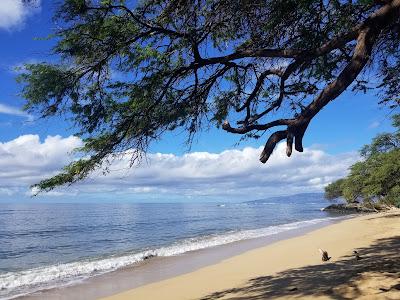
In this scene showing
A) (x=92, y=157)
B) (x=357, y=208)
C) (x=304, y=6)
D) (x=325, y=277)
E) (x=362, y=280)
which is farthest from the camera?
(x=357, y=208)

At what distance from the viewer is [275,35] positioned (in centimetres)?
759

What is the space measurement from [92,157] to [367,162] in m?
43.7

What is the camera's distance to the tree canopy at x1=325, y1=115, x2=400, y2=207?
38281 mm

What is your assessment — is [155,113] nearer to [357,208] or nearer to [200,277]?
[200,277]

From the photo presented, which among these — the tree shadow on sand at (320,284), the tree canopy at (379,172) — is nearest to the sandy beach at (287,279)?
the tree shadow on sand at (320,284)

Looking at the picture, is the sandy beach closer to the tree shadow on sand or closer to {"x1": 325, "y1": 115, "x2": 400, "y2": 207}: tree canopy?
the tree shadow on sand

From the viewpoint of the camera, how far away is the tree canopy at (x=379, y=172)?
3828cm

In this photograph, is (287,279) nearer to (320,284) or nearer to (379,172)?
(320,284)

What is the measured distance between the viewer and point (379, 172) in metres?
38.8

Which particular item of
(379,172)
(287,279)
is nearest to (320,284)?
(287,279)

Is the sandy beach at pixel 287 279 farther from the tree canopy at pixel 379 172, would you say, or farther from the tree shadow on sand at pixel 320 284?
the tree canopy at pixel 379 172

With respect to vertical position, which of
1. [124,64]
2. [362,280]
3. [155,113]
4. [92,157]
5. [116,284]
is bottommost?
[116,284]

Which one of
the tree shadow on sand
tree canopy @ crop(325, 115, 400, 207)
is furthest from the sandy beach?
tree canopy @ crop(325, 115, 400, 207)

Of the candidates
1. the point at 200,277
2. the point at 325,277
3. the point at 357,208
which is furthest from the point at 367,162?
the point at 325,277
